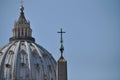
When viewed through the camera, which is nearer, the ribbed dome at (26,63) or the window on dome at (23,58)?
the ribbed dome at (26,63)

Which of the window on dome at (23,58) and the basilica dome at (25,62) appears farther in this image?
the window on dome at (23,58)

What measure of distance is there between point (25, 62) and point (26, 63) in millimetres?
297

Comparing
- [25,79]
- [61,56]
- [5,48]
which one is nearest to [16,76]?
[25,79]

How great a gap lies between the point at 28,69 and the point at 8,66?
322cm

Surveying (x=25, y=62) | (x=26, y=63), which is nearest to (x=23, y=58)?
(x=25, y=62)

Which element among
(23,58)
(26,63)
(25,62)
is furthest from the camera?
(23,58)

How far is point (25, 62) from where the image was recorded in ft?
279

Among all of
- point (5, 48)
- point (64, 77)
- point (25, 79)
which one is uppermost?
point (5, 48)

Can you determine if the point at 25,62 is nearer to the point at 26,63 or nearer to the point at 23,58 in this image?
the point at 26,63

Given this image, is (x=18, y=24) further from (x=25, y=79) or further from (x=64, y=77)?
(x=64, y=77)

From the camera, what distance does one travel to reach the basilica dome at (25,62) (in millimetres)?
84250

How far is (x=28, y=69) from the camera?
278 ft

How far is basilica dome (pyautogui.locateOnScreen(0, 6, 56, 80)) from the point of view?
84.2 meters

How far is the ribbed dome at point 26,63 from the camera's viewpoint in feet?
276
